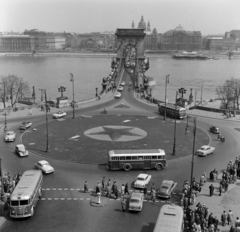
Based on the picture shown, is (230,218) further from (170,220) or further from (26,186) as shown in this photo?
(26,186)

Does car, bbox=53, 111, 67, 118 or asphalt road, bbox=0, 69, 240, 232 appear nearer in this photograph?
asphalt road, bbox=0, 69, 240, 232

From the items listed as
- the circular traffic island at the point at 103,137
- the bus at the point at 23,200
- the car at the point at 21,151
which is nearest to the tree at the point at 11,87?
the circular traffic island at the point at 103,137

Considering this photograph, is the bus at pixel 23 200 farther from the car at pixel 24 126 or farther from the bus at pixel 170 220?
the car at pixel 24 126

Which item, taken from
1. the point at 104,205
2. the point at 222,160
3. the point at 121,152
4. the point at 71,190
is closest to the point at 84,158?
the point at 121,152

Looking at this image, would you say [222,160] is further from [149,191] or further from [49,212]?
[49,212]

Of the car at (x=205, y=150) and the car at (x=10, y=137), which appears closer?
the car at (x=205, y=150)

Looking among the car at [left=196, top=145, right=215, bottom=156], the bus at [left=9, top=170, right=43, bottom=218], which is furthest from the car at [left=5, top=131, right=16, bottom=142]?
the car at [left=196, top=145, right=215, bottom=156]

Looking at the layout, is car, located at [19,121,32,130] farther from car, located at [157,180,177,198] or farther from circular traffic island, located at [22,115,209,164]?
car, located at [157,180,177,198]
